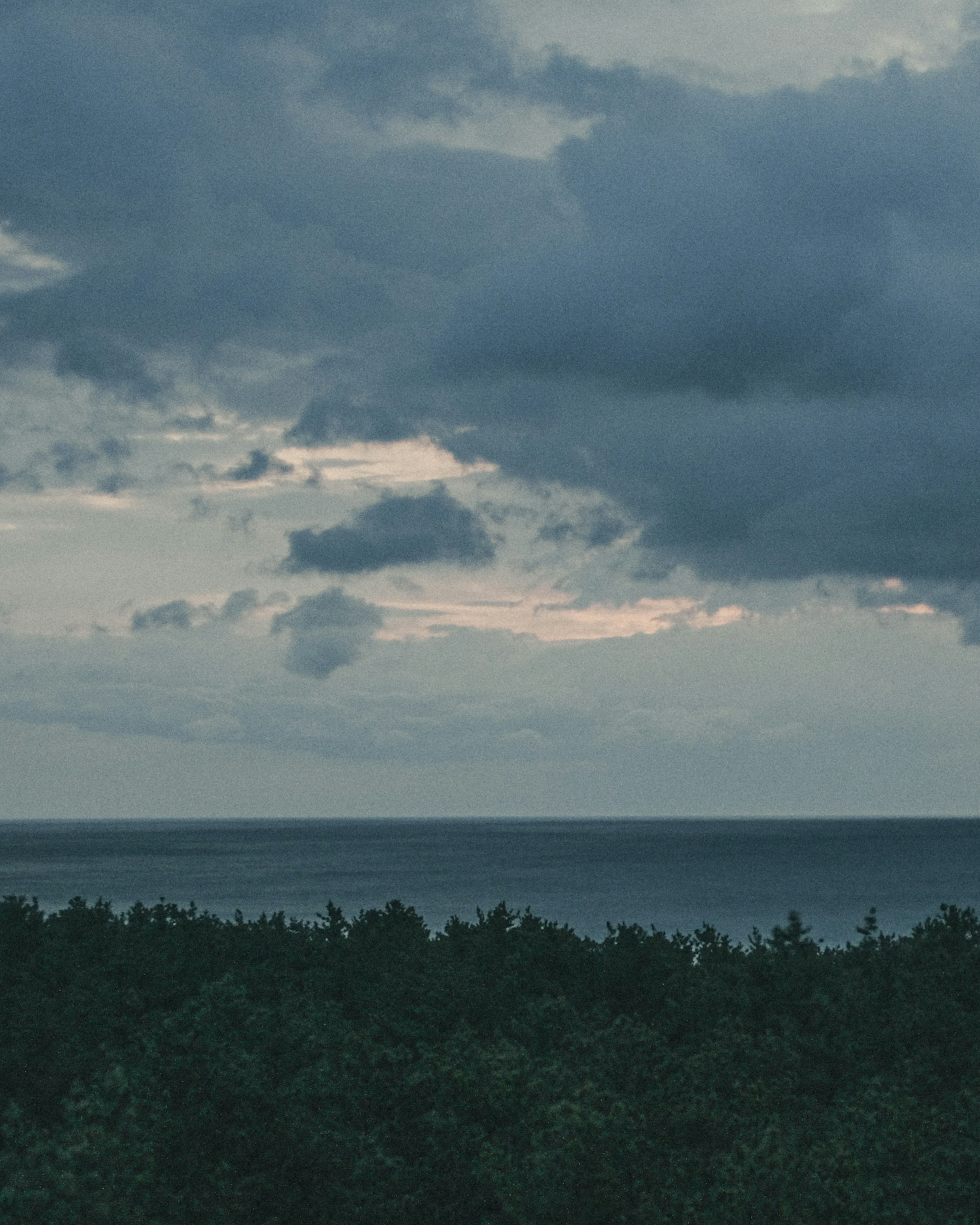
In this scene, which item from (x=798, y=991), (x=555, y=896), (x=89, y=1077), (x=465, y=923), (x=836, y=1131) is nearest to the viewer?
(x=836, y=1131)

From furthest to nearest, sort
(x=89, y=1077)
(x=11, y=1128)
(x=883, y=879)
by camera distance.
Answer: (x=883, y=879)
(x=89, y=1077)
(x=11, y=1128)

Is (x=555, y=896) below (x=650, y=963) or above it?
below

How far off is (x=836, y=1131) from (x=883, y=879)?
178 meters

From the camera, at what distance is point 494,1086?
23734 millimetres

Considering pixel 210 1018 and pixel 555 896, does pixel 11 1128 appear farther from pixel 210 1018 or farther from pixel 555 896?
pixel 555 896

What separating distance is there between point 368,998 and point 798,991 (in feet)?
34.5

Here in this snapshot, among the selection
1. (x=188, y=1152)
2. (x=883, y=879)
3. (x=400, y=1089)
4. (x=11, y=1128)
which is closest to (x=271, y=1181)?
(x=188, y=1152)

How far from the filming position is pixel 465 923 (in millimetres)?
39688

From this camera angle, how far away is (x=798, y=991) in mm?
31766

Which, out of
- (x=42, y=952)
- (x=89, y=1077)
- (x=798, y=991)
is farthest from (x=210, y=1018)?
(x=798, y=991)

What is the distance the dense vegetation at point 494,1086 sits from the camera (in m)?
20.3

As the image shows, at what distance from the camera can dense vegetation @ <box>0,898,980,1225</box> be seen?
20.3 metres

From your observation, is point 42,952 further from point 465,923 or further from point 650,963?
point 650,963

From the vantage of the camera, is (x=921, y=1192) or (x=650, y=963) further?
(x=650, y=963)
